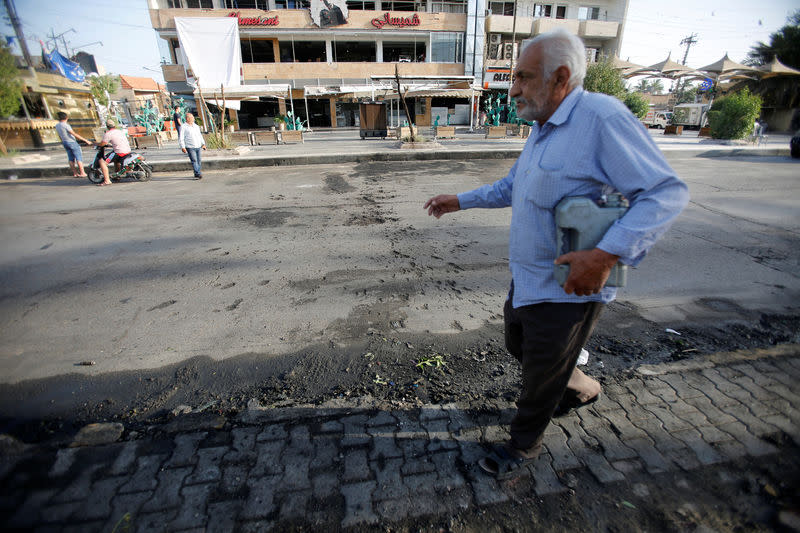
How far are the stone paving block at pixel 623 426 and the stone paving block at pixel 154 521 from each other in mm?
2285

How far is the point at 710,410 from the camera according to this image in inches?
87.6

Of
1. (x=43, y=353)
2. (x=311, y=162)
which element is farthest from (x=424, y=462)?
(x=311, y=162)

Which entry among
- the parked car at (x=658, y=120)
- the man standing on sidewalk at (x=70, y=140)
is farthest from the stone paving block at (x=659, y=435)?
the parked car at (x=658, y=120)

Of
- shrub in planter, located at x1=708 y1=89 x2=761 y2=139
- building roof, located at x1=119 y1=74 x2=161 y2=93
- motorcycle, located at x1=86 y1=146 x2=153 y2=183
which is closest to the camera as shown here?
motorcycle, located at x1=86 y1=146 x2=153 y2=183

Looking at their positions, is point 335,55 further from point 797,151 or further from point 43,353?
point 43,353

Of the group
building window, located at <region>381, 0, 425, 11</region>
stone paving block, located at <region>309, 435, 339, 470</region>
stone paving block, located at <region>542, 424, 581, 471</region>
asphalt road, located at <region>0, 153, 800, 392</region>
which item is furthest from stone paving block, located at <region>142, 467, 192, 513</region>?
building window, located at <region>381, 0, 425, 11</region>

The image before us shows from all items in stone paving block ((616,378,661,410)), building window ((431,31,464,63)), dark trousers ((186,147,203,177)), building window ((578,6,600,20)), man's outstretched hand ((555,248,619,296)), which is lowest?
stone paving block ((616,378,661,410))

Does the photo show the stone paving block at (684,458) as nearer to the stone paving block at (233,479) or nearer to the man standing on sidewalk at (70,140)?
the stone paving block at (233,479)

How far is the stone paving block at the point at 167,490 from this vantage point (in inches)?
69.3

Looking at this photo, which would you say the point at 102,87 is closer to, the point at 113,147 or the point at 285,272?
the point at 113,147

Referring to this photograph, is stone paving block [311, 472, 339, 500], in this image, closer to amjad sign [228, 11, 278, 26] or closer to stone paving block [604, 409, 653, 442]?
stone paving block [604, 409, 653, 442]

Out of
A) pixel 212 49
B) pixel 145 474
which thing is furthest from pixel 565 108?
pixel 212 49

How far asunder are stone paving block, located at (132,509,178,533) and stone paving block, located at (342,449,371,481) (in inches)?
30.9

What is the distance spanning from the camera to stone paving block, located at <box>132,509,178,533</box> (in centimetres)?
167
